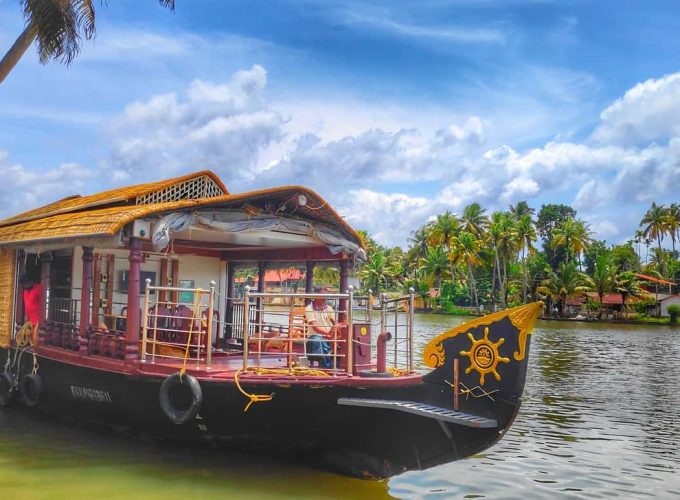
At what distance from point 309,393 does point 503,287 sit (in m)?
46.2

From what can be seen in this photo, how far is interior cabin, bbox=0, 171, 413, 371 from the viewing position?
7.04 m

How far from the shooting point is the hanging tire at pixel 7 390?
9062 mm

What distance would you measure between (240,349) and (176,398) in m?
3.45

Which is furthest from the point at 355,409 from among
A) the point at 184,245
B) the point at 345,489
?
the point at 184,245

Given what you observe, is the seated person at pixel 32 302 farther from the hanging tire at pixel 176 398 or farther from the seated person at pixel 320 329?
the seated person at pixel 320 329

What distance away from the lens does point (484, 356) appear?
6.01 meters

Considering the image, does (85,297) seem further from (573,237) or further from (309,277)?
(573,237)

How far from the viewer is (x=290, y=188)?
766 cm

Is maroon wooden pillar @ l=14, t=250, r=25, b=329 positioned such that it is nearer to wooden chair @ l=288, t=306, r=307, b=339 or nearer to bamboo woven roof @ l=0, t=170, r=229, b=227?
bamboo woven roof @ l=0, t=170, r=229, b=227

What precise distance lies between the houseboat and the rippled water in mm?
246

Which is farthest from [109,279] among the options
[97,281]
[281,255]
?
[281,255]

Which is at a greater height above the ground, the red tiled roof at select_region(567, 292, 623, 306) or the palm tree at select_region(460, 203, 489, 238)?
the palm tree at select_region(460, 203, 489, 238)

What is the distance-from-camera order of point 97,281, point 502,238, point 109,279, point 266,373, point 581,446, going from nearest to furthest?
point 266,373
point 581,446
point 97,281
point 109,279
point 502,238

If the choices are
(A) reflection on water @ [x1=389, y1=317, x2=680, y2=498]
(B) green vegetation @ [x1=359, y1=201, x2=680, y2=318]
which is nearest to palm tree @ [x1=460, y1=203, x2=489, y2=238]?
(B) green vegetation @ [x1=359, y1=201, x2=680, y2=318]
